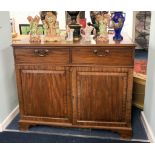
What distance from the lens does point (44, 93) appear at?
6.27ft

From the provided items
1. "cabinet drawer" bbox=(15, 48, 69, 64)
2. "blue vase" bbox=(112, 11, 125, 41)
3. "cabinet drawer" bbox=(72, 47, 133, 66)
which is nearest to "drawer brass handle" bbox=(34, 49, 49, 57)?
"cabinet drawer" bbox=(15, 48, 69, 64)

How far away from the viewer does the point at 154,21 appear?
184cm

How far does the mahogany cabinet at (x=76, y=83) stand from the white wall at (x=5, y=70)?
0.23 m

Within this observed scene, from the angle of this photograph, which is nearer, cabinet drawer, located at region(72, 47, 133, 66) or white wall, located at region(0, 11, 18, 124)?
cabinet drawer, located at region(72, 47, 133, 66)

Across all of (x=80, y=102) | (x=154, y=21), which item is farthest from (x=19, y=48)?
(x=154, y=21)

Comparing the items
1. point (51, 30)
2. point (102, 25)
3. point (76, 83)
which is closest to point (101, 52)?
point (102, 25)

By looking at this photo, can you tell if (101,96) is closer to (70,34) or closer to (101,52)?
(101,52)

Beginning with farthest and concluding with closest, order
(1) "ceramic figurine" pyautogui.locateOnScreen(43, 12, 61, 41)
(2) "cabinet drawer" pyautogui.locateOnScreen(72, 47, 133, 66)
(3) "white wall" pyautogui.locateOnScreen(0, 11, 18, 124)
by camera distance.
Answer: (3) "white wall" pyautogui.locateOnScreen(0, 11, 18, 124) → (1) "ceramic figurine" pyautogui.locateOnScreen(43, 12, 61, 41) → (2) "cabinet drawer" pyautogui.locateOnScreen(72, 47, 133, 66)

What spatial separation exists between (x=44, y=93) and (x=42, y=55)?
0.35 m

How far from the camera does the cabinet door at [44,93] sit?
184 cm

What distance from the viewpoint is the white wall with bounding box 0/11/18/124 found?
6.62 feet

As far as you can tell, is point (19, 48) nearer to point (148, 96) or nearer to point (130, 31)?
point (148, 96)

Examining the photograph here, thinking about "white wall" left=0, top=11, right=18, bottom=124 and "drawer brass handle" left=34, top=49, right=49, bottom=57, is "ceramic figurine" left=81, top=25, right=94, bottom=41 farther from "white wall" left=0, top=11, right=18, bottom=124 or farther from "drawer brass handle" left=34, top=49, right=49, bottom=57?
"white wall" left=0, top=11, right=18, bottom=124

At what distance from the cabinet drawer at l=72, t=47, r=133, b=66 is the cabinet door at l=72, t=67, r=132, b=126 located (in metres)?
0.06
